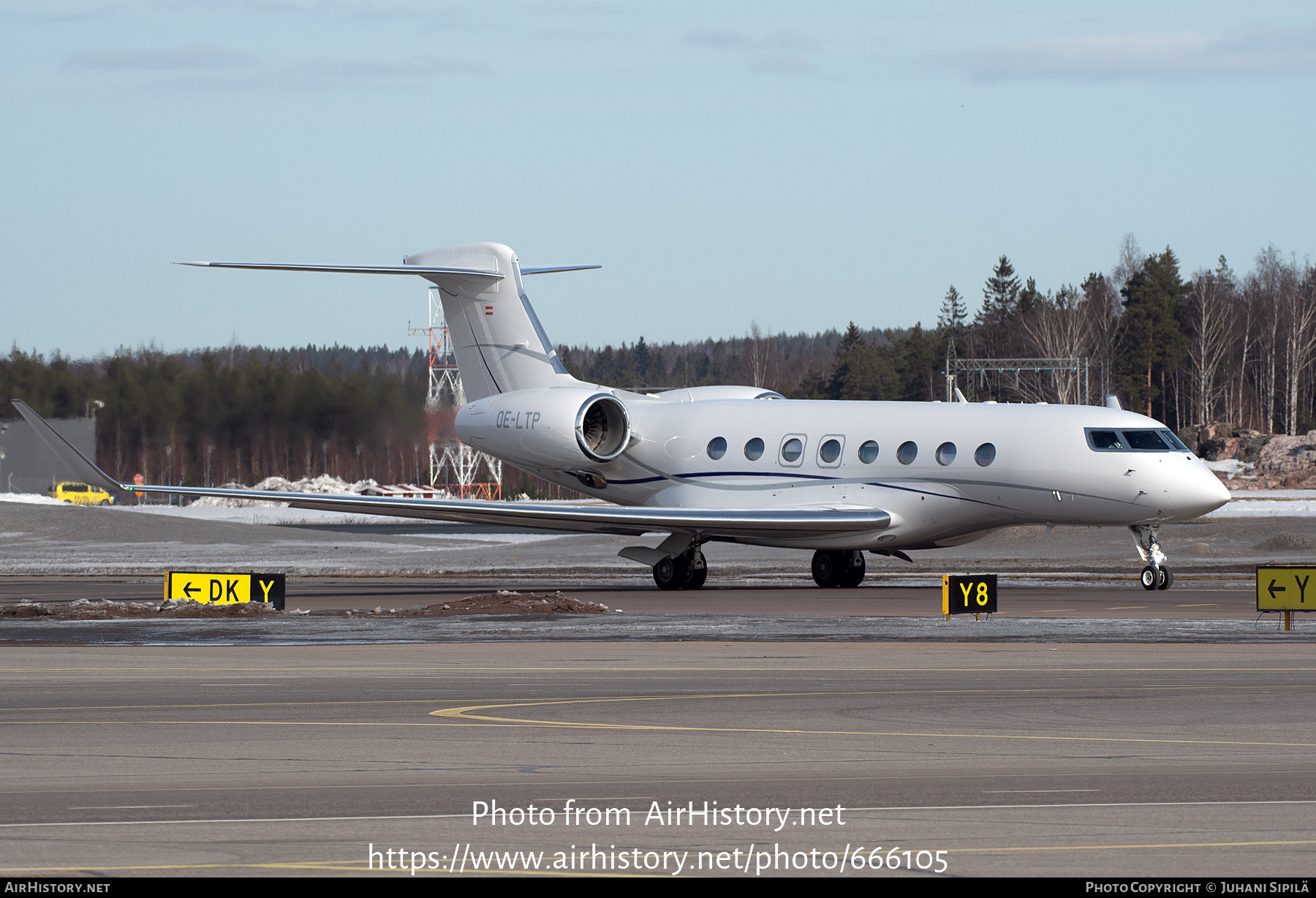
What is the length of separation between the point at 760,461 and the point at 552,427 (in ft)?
12.9

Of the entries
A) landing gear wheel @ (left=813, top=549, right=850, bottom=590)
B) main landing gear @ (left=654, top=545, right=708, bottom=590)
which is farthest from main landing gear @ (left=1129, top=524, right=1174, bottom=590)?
main landing gear @ (left=654, top=545, right=708, bottom=590)

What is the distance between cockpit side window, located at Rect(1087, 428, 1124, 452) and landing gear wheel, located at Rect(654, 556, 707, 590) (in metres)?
7.47

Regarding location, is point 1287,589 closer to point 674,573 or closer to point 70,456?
point 674,573

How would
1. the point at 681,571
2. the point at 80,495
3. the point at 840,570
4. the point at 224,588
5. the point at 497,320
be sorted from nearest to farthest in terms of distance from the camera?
the point at 224,588 < the point at 681,571 < the point at 840,570 < the point at 497,320 < the point at 80,495

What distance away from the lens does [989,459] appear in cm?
2608

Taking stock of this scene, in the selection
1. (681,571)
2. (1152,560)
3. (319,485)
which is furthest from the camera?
(319,485)

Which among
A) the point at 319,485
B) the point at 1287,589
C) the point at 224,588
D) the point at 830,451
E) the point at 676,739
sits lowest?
the point at 224,588

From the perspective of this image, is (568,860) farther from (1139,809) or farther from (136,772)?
(136,772)

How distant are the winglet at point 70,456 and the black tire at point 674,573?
9.61 m

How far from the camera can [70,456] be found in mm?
23297

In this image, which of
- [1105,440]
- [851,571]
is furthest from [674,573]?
[1105,440]

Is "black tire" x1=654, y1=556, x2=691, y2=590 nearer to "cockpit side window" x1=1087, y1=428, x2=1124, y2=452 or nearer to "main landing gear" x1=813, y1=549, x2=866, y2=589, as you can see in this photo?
"main landing gear" x1=813, y1=549, x2=866, y2=589

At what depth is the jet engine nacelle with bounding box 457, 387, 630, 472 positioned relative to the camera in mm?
29891

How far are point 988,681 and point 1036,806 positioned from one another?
5743mm
